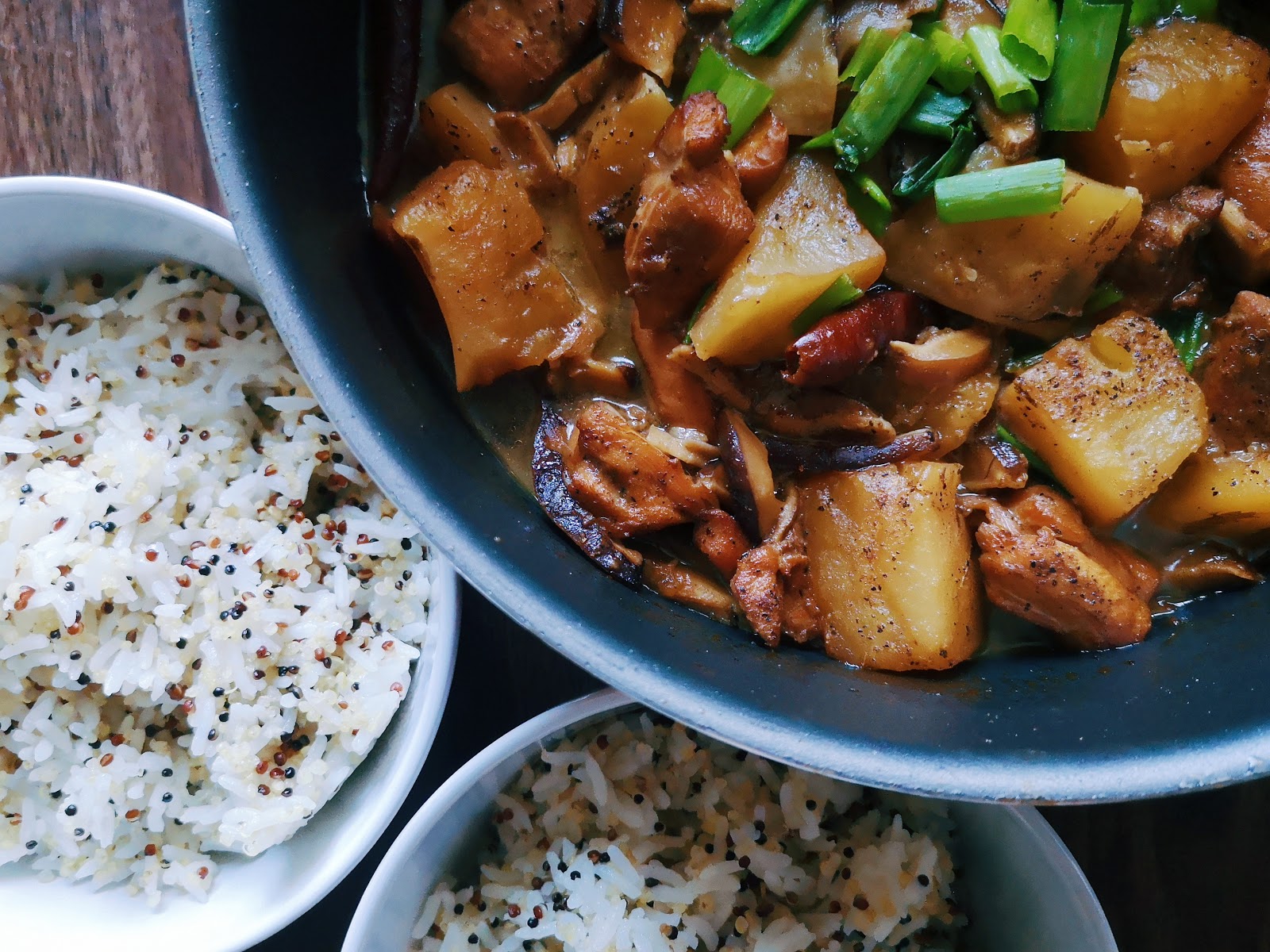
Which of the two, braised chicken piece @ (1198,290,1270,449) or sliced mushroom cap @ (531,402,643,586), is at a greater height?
braised chicken piece @ (1198,290,1270,449)

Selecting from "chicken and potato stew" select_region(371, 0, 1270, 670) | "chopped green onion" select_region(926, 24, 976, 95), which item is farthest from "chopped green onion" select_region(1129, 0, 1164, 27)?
"chopped green onion" select_region(926, 24, 976, 95)

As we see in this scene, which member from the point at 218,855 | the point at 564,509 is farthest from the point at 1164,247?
the point at 218,855

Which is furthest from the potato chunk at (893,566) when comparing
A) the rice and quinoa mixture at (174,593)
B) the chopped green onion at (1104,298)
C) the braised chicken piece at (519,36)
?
the braised chicken piece at (519,36)

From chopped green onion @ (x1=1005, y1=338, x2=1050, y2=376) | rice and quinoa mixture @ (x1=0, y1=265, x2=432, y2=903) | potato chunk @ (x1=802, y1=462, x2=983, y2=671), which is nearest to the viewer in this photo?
potato chunk @ (x1=802, y1=462, x2=983, y2=671)

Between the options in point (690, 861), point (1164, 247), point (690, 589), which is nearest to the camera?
point (1164, 247)

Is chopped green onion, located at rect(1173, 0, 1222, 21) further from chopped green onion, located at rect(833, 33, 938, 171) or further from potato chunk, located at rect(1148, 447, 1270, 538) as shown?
potato chunk, located at rect(1148, 447, 1270, 538)

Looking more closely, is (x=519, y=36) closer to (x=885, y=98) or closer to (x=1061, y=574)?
(x=885, y=98)

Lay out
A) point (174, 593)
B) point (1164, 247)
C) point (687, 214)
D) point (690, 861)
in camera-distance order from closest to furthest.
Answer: point (687, 214), point (1164, 247), point (174, 593), point (690, 861)
